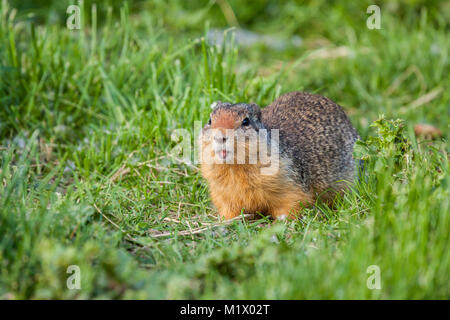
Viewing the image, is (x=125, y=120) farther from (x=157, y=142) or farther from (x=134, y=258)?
(x=134, y=258)

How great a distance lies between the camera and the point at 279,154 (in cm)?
427

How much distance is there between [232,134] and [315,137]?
50.1 inches

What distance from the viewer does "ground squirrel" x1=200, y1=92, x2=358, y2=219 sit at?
155 inches

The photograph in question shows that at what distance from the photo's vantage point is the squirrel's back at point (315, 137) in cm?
468

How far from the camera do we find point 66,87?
222 inches

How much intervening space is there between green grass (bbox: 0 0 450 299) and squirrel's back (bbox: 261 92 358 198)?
289mm
